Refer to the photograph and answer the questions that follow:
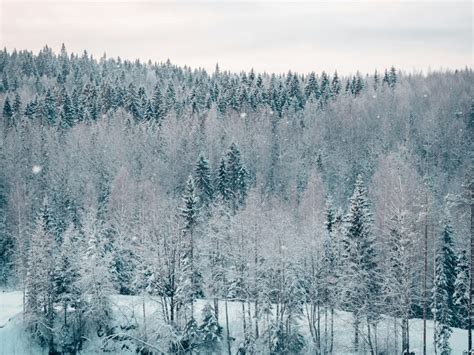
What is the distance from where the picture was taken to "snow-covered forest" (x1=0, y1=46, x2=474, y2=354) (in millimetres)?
37594

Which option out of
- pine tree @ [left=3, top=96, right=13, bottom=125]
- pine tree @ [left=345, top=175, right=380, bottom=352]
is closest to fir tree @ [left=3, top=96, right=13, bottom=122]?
pine tree @ [left=3, top=96, right=13, bottom=125]

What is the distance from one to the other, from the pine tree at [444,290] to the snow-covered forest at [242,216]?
0.18m

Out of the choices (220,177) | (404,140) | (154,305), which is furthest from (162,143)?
(404,140)

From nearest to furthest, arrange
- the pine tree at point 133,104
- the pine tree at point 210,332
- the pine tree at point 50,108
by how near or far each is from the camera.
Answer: the pine tree at point 210,332
the pine tree at point 50,108
the pine tree at point 133,104

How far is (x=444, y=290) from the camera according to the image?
135 ft

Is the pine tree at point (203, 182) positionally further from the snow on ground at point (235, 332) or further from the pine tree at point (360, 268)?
the pine tree at point (360, 268)

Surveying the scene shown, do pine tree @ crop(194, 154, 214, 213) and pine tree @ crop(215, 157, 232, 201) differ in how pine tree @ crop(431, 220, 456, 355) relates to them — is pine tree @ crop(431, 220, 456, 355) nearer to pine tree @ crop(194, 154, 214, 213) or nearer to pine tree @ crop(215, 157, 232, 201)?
pine tree @ crop(215, 157, 232, 201)

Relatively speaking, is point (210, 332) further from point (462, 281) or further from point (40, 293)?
point (462, 281)

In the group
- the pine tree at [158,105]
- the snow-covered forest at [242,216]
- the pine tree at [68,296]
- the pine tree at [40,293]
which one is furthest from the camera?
the pine tree at [158,105]

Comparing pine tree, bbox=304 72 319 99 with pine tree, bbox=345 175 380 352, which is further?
pine tree, bbox=304 72 319 99

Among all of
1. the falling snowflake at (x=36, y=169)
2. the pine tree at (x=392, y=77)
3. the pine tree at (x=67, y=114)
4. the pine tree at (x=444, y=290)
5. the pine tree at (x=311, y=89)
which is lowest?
the pine tree at (x=444, y=290)

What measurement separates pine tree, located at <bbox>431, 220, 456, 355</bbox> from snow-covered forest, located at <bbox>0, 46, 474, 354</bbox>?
18 cm

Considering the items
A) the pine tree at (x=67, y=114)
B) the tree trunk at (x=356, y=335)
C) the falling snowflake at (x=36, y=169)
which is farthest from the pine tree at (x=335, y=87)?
the tree trunk at (x=356, y=335)

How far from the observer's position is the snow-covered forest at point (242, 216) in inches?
1480
